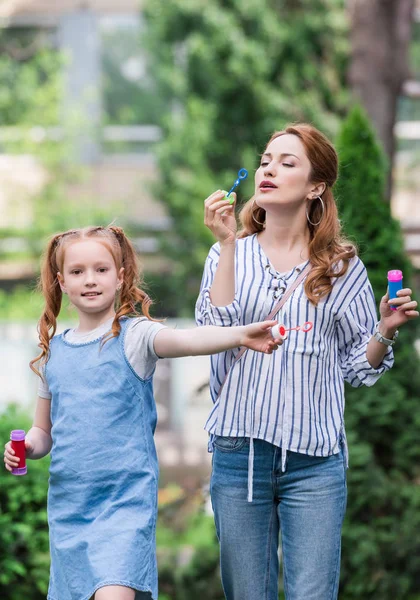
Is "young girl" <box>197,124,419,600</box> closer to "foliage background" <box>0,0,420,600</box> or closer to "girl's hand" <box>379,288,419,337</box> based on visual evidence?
"girl's hand" <box>379,288,419,337</box>

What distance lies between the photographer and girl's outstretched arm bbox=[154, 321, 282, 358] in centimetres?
274

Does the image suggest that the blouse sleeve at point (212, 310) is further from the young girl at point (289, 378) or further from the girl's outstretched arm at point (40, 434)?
the girl's outstretched arm at point (40, 434)

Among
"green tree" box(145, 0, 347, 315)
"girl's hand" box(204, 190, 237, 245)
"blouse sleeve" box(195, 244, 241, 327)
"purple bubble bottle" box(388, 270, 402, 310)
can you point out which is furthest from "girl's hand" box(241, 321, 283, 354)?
"green tree" box(145, 0, 347, 315)

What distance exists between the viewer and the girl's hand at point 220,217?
9.64 feet

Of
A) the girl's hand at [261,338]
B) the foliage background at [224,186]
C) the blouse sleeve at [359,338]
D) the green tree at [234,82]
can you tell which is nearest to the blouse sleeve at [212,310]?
the girl's hand at [261,338]

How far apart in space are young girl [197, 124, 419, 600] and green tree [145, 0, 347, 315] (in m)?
8.47

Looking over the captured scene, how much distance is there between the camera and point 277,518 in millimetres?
3104

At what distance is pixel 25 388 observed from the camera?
990 centimetres

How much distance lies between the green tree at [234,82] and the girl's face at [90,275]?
8.59 m

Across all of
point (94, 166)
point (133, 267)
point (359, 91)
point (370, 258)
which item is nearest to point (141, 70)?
point (94, 166)

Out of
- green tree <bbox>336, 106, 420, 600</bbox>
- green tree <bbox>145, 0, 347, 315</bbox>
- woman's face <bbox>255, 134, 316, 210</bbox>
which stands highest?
green tree <bbox>145, 0, 347, 315</bbox>

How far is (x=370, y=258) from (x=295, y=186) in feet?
6.80

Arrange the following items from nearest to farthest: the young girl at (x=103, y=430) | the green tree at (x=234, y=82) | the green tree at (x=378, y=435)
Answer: the young girl at (x=103, y=430), the green tree at (x=378, y=435), the green tree at (x=234, y=82)

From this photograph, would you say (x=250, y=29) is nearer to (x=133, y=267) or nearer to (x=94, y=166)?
(x=94, y=166)
